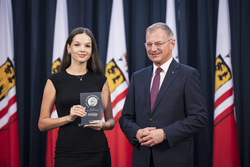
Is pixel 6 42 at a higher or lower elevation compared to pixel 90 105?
higher

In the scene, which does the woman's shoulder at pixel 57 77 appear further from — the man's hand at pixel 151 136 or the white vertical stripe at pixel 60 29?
the white vertical stripe at pixel 60 29

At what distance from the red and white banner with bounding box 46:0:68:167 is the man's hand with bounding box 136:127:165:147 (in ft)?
6.62

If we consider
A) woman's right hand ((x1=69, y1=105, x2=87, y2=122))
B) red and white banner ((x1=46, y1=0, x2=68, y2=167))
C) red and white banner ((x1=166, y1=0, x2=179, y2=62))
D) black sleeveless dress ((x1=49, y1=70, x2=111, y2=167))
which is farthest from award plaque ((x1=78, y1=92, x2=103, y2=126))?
red and white banner ((x1=166, y1=0, x2=179, y2=62))

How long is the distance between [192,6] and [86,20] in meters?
1.62

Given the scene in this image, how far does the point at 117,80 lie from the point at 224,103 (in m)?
1.47

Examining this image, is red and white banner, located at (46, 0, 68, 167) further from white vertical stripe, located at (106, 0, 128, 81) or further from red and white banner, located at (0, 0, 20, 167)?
white vertical stripe, located at (106, 0, 128, 81)

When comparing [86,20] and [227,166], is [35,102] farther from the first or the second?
[227,166]

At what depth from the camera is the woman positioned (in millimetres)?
2080

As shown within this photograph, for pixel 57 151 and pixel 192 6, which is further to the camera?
pixel 192 6

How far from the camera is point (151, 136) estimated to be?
1811 millimetres

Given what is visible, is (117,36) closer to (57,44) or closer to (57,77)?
(57,44)

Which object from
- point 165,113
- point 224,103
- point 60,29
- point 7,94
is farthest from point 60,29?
point 224,103

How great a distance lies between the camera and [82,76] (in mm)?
2268

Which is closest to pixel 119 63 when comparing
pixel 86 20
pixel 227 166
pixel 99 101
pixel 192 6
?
pixel 86 20
